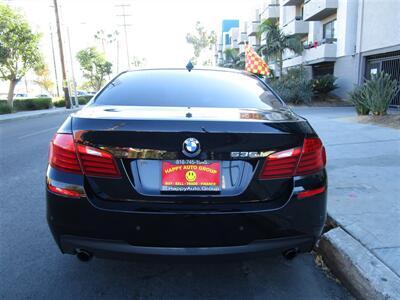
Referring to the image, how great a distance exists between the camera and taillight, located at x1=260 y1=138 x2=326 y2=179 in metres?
2.20

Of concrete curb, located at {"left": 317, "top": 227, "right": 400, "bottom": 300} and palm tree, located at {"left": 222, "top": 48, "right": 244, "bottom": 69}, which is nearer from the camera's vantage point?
concrete curb, located at {"left": 317, "top": 227, "right": 400, "bottom": 300}

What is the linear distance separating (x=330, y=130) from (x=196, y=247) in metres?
8.72

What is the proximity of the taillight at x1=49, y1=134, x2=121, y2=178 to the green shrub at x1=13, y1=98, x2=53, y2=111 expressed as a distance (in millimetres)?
25035

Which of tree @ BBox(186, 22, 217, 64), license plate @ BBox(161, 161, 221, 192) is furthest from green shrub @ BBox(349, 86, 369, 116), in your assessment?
tree @ BBox(186, 22, 217, 64)

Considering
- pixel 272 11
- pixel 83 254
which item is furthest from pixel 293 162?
pixel 272 11

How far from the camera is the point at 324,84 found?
22.1 meters

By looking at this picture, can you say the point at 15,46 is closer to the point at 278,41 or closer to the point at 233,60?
the point at 278,41

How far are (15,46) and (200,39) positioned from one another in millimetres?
70708

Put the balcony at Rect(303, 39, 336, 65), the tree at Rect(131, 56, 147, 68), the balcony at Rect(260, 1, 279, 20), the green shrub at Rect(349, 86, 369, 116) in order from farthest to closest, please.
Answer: the tree at Rect(131, 56, 147, 68), the balcony at Rect(260, 1, 279, 20), the balcony at Rect(303, 39, 336, 65), the green shrub at Rect(349, 86, 369, 116)

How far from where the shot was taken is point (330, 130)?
33.2ft

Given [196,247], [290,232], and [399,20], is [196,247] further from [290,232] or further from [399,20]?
[399,20]

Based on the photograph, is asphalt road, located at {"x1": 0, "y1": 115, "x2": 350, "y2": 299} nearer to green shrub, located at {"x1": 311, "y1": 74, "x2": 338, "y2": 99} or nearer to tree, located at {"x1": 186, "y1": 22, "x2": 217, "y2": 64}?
green shrub, located at {"x1": 311, "y1": 74, "x2": 338, "y2": 99}

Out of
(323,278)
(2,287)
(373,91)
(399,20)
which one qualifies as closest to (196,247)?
(323,278)

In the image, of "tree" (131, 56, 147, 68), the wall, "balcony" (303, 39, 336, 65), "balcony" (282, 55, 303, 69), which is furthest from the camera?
"tree" (131, 56, 147, 68)
